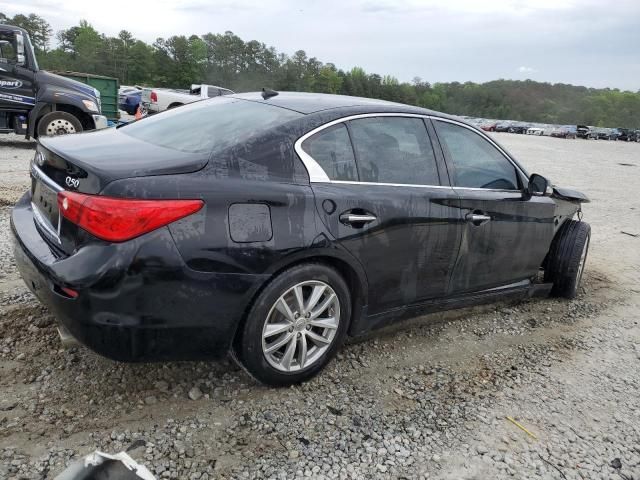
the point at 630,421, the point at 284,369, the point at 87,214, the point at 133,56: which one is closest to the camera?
the point at 87,214

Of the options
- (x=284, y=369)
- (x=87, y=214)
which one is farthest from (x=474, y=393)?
(x=87, y=214)

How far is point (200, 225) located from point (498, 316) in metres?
2.88

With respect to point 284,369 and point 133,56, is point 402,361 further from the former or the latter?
point 133,56

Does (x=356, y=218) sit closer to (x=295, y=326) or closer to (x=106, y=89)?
Answer: (x=295, y=326)

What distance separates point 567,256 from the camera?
463cm

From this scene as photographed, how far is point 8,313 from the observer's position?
11.4 feet

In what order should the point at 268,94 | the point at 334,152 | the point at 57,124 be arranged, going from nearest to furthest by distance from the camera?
the point at 334,152, the point at 268,94, the point at 57,124

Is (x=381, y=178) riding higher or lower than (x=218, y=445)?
higher

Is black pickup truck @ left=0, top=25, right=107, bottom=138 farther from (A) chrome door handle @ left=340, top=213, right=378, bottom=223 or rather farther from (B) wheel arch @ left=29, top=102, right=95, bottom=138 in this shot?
(A) chrome door handle @ left=340, top=213, right=378, bottom=223

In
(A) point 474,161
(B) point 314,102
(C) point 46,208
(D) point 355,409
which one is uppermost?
(B) point 314,102

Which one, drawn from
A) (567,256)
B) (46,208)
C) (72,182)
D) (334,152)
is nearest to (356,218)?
(334,152)

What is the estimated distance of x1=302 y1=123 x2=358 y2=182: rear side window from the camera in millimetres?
2893

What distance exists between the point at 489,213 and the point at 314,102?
1.46m

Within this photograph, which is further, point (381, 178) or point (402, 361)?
point (402, 361)
